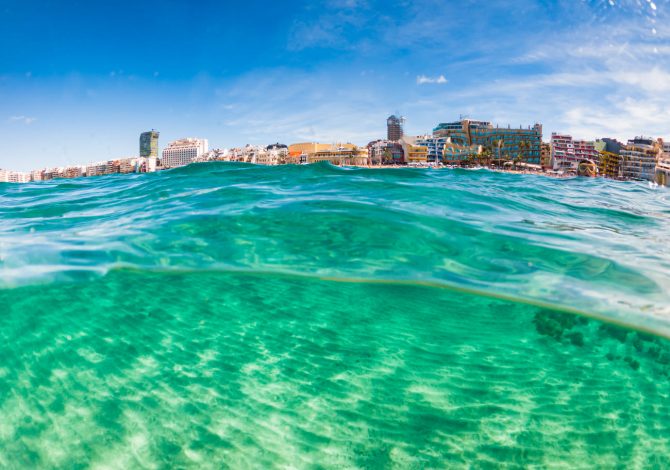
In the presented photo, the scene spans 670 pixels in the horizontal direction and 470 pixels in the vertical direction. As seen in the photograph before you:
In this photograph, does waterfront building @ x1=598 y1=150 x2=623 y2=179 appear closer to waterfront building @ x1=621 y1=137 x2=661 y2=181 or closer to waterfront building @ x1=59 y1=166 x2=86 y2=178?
waterfront building @ x1=621 y1=137 x2=661 y2=181

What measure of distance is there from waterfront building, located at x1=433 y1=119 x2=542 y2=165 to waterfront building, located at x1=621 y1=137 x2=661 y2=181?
23906 mm

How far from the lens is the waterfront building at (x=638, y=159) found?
113 meters

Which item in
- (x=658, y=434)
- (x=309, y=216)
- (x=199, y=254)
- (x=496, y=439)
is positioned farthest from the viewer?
(x=309, y=216)

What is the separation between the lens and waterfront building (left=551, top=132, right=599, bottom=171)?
121350mm

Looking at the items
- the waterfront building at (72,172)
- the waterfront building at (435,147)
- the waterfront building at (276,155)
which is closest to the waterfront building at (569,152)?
the waterfront building at (435,147)

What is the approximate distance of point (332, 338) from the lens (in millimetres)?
3805

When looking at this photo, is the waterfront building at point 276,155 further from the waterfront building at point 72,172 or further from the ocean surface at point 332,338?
the ocean surface at point 332,338

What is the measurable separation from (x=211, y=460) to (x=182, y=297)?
9.00ft

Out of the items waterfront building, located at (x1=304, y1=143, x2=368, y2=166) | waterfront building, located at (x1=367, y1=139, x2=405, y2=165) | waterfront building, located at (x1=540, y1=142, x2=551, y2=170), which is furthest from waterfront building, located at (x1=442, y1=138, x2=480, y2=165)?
waterfront building, located at (x1=304, y1=143, x2=368, y2=166)

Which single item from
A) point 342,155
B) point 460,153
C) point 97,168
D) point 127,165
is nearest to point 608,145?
point 460,153

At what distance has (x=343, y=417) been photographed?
9.11 feet

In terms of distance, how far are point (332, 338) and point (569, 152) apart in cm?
14237

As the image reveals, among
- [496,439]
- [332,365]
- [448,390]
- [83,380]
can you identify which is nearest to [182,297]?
[83,380]

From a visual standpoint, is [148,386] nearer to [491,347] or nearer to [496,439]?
[496,439]
